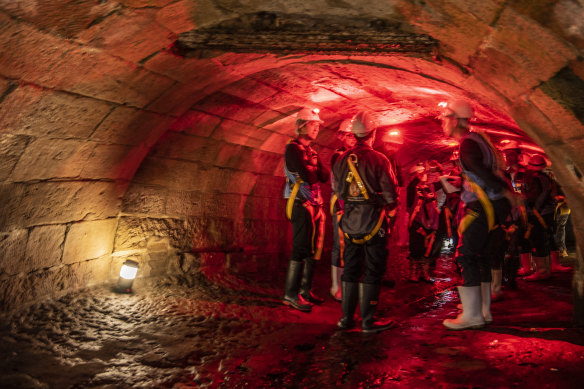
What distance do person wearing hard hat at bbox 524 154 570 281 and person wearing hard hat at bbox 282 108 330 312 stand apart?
→ 3.51m

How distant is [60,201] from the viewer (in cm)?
450

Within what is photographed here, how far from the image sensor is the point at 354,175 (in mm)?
4039

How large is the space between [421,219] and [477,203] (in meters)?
3.16

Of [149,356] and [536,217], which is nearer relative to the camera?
[149,356]

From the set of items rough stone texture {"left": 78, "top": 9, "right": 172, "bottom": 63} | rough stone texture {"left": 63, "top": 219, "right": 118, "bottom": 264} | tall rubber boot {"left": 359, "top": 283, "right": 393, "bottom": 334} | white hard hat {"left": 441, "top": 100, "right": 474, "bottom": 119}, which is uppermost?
rough stone texture {"left": 78, "top": 9, "right": 172, "bottom": 63}

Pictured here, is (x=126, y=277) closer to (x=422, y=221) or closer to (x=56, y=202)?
(x=56, y=202)

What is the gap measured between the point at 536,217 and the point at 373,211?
12.4ft

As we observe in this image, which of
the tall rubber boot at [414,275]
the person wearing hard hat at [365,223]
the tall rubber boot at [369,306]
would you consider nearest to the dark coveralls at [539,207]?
the tall rubber boot at [414,275]

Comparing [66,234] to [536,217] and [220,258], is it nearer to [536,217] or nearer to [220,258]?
[220,258]

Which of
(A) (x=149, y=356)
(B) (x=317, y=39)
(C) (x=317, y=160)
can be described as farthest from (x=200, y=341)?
(B) (x=317, y=39)

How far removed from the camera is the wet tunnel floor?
290cm

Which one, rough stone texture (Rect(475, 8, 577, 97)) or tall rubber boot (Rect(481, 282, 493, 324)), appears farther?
tall rubber boot (Rect(481, 282, 493, 324))

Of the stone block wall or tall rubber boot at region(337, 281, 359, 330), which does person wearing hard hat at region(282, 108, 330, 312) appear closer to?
tall rubber boot at region(337, 281, 359, 330)

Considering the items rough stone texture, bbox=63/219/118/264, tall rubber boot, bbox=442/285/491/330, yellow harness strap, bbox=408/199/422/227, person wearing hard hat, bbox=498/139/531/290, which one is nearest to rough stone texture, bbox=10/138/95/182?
rough stone texture, bbox=63/219/118/264
